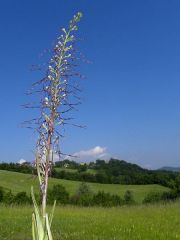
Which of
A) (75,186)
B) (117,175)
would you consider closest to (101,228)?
(75,186)

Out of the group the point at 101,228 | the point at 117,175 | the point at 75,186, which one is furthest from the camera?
the point at 117,175

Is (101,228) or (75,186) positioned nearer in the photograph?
(101,228)

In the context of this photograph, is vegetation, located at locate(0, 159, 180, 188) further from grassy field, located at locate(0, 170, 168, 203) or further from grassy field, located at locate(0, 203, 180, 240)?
grassy field, located at locate(0, 203, 180, 240)

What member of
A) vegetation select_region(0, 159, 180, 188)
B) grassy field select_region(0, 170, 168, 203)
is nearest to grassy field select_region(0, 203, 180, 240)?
grassy field select_region(0, 170, 168, 203)

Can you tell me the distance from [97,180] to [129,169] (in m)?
6.27

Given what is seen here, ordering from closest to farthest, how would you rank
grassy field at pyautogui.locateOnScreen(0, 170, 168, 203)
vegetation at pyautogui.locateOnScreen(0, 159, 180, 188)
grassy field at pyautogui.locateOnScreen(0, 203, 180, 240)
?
grassy field at pyautogui.locateOnScreen(0, 203, 180, 240) < grassy field at pyautogui.locateOnScreen(0, 170, 168, 203) < vegetation at pyautogui.locateOnScreen(0, 159, 180, 188)

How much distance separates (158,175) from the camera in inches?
3563

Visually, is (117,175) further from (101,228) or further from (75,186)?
(101,228)

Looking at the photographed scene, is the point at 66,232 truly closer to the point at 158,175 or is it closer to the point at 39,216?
the point at 39,216

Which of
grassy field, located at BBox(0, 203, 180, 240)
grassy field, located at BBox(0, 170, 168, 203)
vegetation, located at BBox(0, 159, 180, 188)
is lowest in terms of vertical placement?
grassy field, located at BBox(0, 203, 180, 240)

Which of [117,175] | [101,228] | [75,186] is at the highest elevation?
[117,175]

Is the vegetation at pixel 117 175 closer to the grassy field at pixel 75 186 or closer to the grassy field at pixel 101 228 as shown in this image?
the grassy field at pixel 75 186

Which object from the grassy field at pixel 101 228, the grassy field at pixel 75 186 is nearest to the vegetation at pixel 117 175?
the grassy field at pixel 75 186

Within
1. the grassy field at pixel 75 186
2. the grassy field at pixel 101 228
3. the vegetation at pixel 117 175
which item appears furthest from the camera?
the vegetation at pixel 117 175
